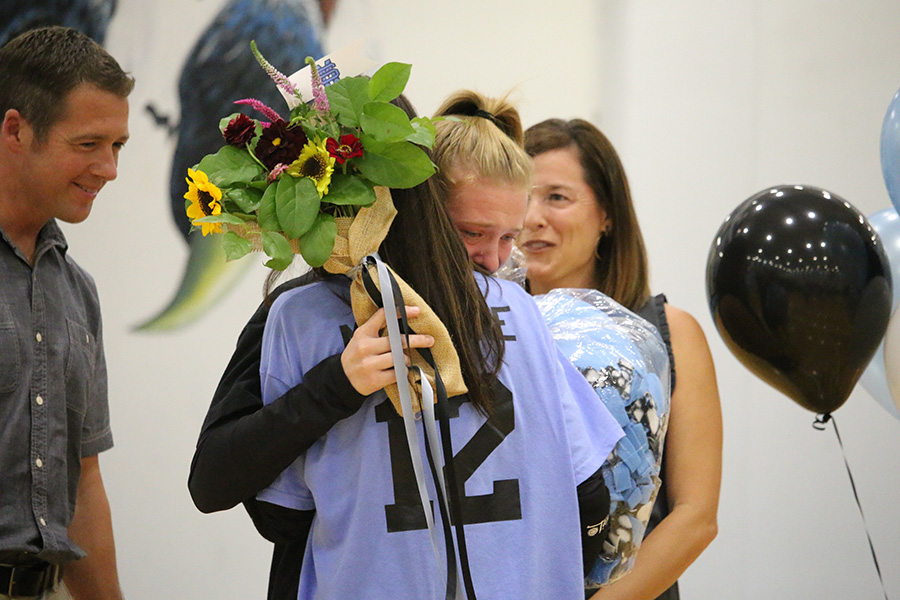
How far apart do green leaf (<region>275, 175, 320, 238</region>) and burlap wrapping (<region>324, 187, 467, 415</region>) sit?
7 cm

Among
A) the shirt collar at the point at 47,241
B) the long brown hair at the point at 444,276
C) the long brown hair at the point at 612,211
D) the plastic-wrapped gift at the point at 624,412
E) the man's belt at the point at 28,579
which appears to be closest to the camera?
the long brown hair at the point at 444,276

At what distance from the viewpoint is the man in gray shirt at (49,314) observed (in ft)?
5.00

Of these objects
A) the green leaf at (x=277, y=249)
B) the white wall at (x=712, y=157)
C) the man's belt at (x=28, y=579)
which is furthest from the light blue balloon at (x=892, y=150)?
the man's belt at (x=28, y=579)

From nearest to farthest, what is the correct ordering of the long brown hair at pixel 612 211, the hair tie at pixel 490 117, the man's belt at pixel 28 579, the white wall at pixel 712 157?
the hair tie at pixel 490 117 → the man's belt at pixel 28 579 → the long brown hair at pixel 612 211 → the white wall at pixel 712 157

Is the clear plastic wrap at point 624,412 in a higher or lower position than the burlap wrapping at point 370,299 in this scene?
lower

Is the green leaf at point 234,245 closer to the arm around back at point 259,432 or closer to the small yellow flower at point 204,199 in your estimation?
the small yellow flower at point 204,199

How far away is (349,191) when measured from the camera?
1029 mm

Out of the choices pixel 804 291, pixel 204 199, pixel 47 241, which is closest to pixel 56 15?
pixel 47 241

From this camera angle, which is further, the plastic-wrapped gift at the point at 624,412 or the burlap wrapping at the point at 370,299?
the plastic-wrapped gift at the point at 624,412

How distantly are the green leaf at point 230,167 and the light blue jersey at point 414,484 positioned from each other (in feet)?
0.58

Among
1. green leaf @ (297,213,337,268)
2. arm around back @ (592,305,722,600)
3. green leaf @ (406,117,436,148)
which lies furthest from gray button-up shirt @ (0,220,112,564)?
arm around back @ (592,305,722,600)

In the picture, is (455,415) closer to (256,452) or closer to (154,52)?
(256,452)

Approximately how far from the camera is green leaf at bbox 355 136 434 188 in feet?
3.41

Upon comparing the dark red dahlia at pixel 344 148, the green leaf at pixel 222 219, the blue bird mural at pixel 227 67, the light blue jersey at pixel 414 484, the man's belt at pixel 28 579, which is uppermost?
the blue bird mural at pixel 227 67
